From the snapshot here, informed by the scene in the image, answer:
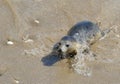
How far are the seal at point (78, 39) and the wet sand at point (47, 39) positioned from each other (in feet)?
0.47

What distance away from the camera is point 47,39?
323 inches

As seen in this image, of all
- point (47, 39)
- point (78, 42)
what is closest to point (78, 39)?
point (78, 42)

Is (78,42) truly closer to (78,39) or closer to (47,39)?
(78,39)

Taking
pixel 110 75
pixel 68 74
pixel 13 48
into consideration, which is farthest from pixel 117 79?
pixel 13 48

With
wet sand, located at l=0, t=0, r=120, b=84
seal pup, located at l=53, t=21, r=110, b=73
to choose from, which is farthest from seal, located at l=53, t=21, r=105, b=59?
wet sand, located at l=0, t=0, r=120, b=84

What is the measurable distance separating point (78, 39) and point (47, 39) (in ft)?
2.19

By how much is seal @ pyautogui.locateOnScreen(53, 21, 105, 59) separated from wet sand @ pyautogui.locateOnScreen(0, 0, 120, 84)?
0.47 ft

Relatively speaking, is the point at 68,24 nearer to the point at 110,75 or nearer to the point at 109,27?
the point at 109,27

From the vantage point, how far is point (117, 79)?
738cm

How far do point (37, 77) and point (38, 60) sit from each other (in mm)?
484

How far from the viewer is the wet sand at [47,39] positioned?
24.0ft

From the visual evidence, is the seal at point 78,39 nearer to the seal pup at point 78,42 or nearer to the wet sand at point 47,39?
the seal pup at point 78,42

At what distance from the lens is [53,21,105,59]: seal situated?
759 cm

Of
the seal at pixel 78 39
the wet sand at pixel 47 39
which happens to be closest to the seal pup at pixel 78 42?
the seal at pixel 78 39
